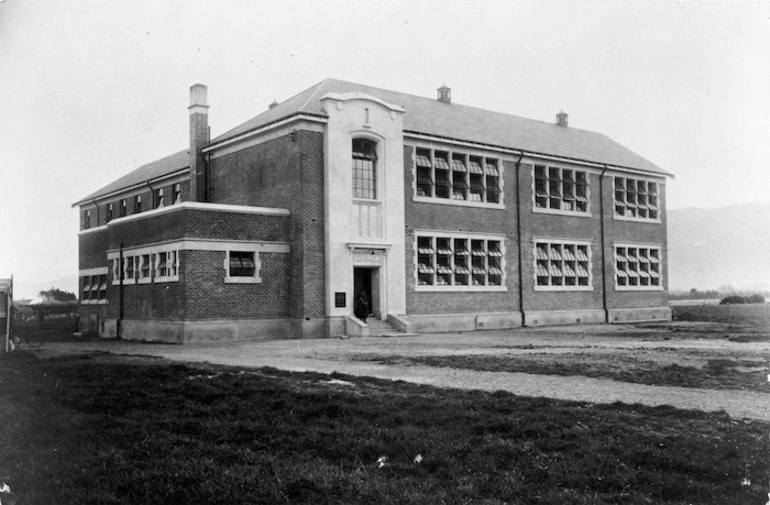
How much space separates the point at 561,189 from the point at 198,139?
Answer: 16.8 meters

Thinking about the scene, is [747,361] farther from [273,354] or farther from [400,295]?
[400,295]

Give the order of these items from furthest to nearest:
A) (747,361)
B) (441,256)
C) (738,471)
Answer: (441,256) → (747,361) → (738,471)

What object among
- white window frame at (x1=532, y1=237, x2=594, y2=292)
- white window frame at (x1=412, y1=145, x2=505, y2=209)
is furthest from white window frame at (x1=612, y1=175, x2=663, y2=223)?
white window frame at (x1=412, y1=145, x2=505, y2=209)

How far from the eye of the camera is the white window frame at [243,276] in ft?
79.4

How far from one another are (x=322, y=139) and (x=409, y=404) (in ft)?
60.8

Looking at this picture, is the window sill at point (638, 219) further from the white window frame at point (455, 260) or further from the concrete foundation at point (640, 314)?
the white window frame at point (455, 260)

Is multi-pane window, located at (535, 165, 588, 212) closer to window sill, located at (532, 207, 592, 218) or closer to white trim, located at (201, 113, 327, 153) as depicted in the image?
window sill, located at (532, 207, 592, 218)

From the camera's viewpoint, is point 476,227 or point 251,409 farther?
point 476,227

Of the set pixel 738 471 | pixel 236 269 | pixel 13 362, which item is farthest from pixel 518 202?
pixel 738 471

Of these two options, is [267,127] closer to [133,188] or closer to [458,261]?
[458,261]

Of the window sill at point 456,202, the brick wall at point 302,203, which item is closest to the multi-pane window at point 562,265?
the window sill at point 456,202

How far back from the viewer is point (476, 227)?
30703 mm

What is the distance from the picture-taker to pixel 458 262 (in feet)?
99.6

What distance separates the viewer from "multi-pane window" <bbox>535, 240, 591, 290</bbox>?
33.5 m
